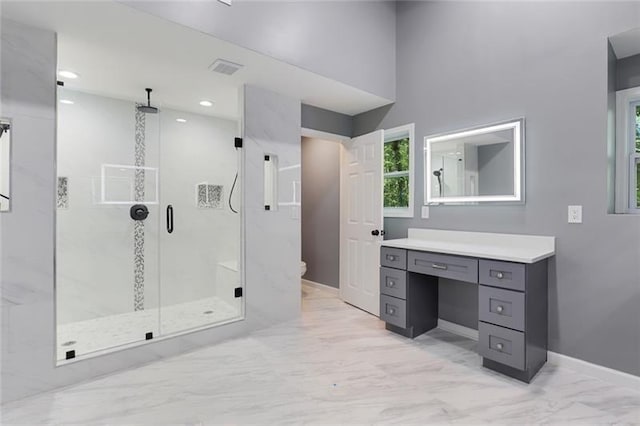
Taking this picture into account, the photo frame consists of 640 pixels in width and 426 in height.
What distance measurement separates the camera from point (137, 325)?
2.75m

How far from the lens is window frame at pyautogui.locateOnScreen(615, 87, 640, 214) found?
87.8 inches

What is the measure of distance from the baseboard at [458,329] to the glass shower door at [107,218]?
2.60 metres

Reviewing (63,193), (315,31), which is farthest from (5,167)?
(315,31)

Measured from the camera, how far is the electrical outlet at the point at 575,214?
221 centimetres

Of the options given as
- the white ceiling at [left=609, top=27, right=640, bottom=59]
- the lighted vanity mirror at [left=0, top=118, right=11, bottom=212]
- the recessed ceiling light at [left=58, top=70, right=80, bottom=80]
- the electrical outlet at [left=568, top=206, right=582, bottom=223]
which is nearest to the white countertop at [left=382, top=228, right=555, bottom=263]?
the electrical outlet at [left=568, top=206, right=582, bottom=223]

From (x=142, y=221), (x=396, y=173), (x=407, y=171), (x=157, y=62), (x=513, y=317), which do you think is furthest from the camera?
(x=396, y=173)

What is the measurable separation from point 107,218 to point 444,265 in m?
3.04

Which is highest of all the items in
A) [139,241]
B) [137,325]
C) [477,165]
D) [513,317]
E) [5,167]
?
[477,165]

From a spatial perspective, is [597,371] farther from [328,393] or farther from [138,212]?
[138,212]

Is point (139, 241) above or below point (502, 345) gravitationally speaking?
above

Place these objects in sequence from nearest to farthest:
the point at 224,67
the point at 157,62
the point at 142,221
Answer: the point at 157,62, the point at 224,67, the point at 142,221

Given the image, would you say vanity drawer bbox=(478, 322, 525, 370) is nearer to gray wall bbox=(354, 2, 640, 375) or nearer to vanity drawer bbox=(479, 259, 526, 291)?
vanity drawer bbox=(479, 259, 526, 291)

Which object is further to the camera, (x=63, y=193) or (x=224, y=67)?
(x=63, y=193)

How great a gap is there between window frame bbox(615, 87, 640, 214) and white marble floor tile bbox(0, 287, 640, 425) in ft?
4.14
